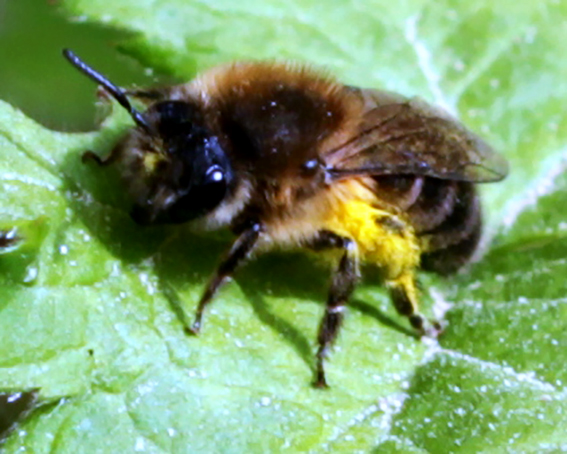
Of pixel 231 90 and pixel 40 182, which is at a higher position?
pixel 231 90

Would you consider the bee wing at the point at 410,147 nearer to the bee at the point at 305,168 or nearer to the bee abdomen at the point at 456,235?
the bee at the point at 305,168

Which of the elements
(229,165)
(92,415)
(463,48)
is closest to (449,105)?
(463,48)

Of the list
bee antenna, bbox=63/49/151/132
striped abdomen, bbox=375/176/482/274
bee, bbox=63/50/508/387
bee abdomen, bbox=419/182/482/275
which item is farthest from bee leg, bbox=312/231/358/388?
bee antenna, bbox=63/49/151/132

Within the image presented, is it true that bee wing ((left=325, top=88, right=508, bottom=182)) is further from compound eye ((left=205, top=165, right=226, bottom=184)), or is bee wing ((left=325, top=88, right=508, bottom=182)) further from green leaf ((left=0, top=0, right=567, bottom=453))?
green leaf ((left=0, top=0, right=567, bottom=453))

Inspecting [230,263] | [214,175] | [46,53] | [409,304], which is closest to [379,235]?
[409,304]

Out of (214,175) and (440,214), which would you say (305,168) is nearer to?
(214,175)

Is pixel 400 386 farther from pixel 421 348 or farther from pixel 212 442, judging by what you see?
pixel 212 442

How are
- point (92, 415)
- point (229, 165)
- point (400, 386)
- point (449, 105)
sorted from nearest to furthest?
1. point (92, 415)
2. point (229, 165)
3. point (400, 386)
4. point (449, 105)
